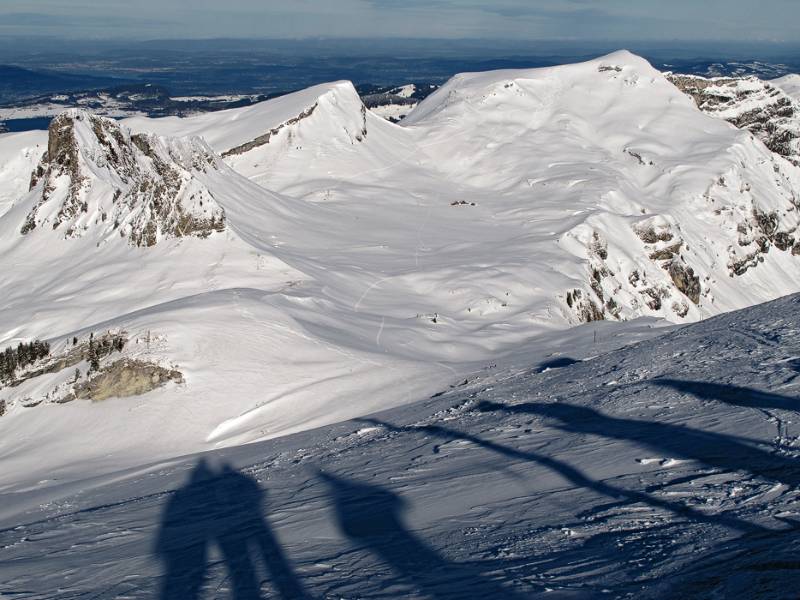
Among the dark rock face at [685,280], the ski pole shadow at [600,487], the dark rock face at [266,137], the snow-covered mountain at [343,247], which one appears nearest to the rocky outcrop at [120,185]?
the snow-covered mountain at [343,247]

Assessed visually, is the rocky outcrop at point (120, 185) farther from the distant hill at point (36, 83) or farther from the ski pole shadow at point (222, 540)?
the distant hill at point (36, 83)

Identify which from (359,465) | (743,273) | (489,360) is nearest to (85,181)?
(489,360)

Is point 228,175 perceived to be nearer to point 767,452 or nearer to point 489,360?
point 489,360

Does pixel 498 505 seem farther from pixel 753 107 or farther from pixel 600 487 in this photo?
pixel 753 107

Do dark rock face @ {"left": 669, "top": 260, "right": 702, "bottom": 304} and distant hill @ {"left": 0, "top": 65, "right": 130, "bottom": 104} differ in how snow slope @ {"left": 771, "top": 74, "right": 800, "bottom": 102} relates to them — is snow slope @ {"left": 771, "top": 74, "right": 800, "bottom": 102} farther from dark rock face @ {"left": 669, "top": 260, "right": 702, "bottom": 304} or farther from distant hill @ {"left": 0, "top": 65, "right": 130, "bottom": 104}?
distant hill @ {"left": 0, "top": 65, "right": 130, "bottom": 104}

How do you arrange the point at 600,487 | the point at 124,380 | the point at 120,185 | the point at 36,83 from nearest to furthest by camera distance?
1. the point at 600,487
2. the point at 124,380
3. the point at 120,185
4. the point at 36,83

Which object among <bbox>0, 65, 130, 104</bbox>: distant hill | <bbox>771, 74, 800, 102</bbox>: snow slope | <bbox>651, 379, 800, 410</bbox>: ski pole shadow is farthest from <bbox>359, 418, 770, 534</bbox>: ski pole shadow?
<bbox>0, 65, 130, 104</bbox>: distant hill

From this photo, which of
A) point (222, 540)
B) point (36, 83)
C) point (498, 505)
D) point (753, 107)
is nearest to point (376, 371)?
point (222, 540)
